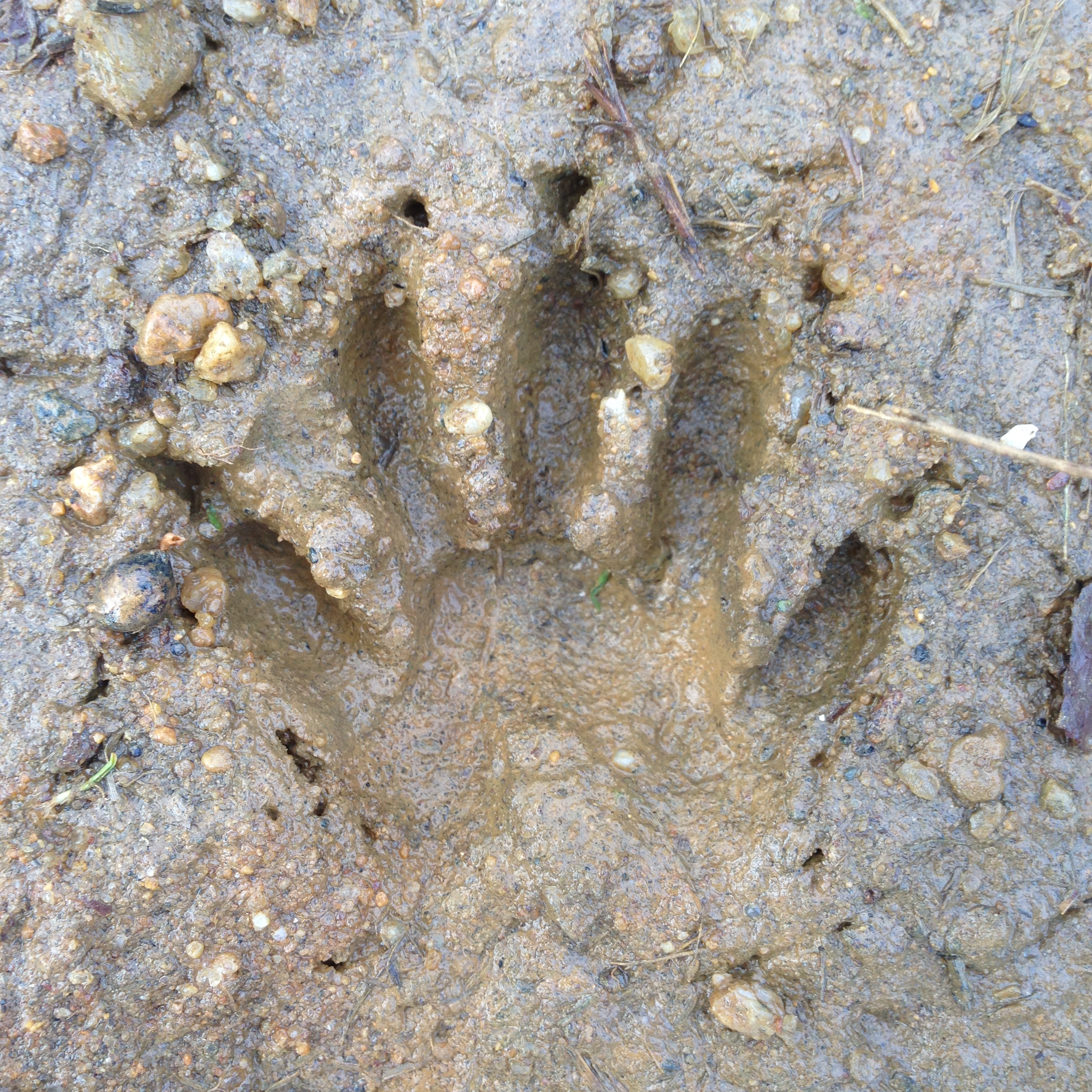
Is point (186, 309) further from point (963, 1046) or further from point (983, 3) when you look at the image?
point (963, 1046)

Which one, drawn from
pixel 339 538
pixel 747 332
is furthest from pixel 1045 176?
pixel 339 538

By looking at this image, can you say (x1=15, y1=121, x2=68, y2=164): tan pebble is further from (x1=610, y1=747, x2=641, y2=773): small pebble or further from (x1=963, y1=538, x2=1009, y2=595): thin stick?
(x1=963, y1=538, x2=1009, y2=595): thin stick

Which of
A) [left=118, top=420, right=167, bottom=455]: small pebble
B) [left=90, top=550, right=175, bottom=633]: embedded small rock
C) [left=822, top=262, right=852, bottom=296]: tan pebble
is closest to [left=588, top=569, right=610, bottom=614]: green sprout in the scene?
[left=822, top=262, right=852, bottom=296]: tan pebble

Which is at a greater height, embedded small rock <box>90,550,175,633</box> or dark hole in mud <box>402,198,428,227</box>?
dark hole in mud <box>402,198,428,227</box>

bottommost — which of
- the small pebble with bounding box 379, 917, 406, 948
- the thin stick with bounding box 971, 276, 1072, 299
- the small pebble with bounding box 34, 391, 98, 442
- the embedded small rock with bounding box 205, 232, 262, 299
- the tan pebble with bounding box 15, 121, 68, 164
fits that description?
the small pebble with bounding box 379, 917, 406, 948

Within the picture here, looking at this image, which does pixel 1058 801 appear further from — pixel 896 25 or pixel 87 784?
pixel 87 784

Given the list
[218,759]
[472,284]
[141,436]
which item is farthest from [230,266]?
[218,759]

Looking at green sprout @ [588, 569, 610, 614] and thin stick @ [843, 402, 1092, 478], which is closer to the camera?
thin stick @ [843, 402, 1092, 478]
